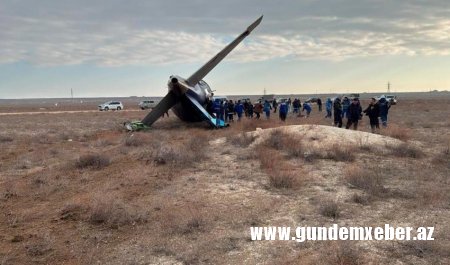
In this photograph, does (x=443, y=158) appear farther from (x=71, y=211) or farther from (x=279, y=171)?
(x=71, y=211)

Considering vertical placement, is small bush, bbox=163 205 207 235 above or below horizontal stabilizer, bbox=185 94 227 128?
below

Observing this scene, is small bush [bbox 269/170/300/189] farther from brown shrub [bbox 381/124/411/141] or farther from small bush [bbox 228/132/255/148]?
brown shrub [bbox 381/124/411/141]

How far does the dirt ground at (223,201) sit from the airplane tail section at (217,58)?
10964 mm

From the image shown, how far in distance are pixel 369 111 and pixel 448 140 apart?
12.9 ft

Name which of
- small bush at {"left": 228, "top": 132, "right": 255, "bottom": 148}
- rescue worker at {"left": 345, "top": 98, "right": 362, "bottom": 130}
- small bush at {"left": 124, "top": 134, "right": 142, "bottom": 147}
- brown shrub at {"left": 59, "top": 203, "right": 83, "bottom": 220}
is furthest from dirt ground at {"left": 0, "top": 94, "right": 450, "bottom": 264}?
rescue worker at {"left": 345, "top": 98, "right": 362, "bottom": 130}

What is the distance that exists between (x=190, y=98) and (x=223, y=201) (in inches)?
693

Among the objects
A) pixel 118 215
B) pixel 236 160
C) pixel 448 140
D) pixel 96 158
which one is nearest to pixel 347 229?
pixel 118 215

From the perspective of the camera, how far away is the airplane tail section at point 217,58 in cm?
2809

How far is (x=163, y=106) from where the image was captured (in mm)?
27719

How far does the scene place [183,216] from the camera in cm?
873

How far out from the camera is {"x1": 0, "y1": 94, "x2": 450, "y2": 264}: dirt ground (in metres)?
7.01

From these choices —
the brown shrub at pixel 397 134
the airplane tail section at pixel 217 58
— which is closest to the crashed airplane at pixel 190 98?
the airplane tail section at pixel 217 58

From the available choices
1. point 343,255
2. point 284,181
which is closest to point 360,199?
point 284,181

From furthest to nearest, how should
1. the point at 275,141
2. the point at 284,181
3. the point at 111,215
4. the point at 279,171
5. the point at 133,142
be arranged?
1. the point at 133,142
2. the point at 275,141
3. the point at 279,171
4. the point at 284,181
5. the point at 111,215
